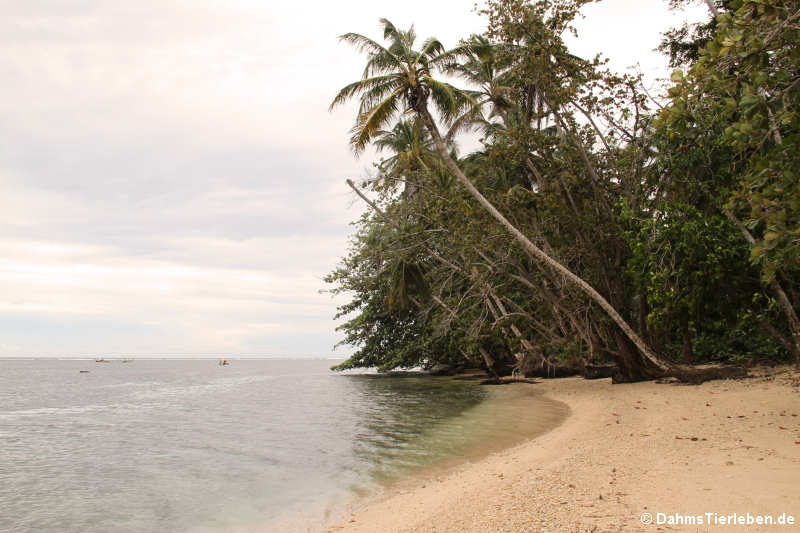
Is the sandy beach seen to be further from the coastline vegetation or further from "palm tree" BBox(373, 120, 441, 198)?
"palm tree" BBox(373, 120, 441, 198)

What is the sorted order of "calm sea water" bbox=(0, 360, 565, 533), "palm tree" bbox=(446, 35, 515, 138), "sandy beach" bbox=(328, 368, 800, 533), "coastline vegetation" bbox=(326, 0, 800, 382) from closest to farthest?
"sandy beach" bbox=(328, 368, 800, 533) → "calm sea water" bbox=(0, 360, 565, 533) → "coastline vegetation" bbox=(326, 0, 800, 382) → "palm tree" bbox=(446, 35, 515, 138)

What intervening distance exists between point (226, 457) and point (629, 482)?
312 inches

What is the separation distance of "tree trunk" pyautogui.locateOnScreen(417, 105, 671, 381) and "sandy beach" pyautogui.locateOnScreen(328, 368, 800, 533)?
4350 millimetres

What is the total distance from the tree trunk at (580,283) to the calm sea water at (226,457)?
9.94ft

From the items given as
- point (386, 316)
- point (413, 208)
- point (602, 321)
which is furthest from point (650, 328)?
point (386, 316)

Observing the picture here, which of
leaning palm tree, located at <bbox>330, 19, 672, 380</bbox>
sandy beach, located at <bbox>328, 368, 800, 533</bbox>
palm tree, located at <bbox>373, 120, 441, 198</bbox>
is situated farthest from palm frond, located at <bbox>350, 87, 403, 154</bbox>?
sandy beach, located at <bbox>328, 368, 800, 533</bbox>

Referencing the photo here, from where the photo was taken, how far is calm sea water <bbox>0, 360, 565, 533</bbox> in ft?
21.4

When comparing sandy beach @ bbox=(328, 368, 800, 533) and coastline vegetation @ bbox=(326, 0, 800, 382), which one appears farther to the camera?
coastline vegetation @ bbox=(326, 0, 800, 382)

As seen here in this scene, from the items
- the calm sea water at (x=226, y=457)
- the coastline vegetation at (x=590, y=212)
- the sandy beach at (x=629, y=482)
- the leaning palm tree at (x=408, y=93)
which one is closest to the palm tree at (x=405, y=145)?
the coastline vegetation at (x=590, y=212)

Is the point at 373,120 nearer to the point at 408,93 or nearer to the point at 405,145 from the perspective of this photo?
the point at 408,93

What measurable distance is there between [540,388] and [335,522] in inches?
656

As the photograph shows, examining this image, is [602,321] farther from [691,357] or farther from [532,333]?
[532,333]

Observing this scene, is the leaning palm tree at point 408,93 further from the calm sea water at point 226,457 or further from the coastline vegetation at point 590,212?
the calm sea water at point 226,457

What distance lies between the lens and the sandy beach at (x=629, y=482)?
13.3 ft
